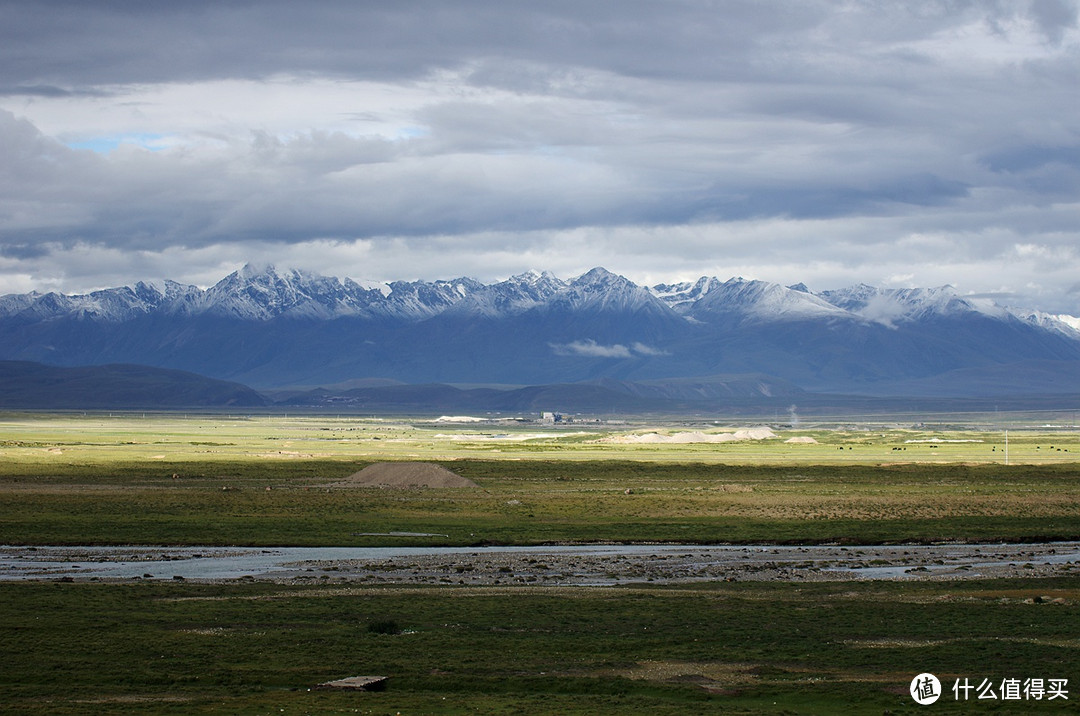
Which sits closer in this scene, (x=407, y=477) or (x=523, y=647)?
(x=523, y=647)

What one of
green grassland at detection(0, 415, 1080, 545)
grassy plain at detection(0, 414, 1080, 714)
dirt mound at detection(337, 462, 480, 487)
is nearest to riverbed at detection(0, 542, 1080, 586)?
grassy plain at detection(0, 414, 1080, 714)

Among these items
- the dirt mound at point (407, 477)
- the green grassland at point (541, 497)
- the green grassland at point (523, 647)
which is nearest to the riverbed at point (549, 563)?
the green grassland at point (523, 647)

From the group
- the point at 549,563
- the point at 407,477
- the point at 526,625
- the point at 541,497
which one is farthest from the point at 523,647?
the point at 407,477

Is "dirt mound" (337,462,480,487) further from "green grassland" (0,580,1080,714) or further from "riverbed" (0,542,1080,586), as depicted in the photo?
"green grassland" (0,580,1080,714)

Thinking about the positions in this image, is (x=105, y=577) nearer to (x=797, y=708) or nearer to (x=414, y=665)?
(x=414, y=665)

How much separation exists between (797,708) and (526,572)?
2058 centimetres

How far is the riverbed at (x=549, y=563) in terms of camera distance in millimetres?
42031

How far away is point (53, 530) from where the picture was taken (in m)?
56.2

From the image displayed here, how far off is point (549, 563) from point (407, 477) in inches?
1654

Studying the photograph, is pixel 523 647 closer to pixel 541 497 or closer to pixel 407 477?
pixel 541 497

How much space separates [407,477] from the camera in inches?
3450

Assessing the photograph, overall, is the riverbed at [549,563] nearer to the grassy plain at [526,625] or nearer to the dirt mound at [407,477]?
the grassy plain at [526,625]

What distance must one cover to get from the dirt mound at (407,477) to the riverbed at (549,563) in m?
33.5

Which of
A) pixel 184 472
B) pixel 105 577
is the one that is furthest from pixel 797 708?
pixel 184 472
